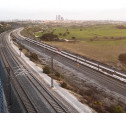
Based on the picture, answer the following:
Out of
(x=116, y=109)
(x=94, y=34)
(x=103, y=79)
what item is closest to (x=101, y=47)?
(x=103, y=79)

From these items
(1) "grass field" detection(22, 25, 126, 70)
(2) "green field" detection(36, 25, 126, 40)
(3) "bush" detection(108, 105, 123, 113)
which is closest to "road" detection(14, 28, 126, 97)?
(3) "bush" detection(108, 105, 123, 113)

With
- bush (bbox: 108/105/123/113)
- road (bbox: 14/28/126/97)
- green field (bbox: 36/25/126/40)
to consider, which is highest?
green field (bbox: 36/25/126/40)

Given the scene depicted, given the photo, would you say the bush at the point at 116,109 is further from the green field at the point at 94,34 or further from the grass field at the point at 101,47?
the green field at the point at 94,34

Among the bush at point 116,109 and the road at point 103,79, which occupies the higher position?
the bush at point 116,109

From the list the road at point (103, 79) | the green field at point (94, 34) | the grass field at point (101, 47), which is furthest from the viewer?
the green field at point (94, 34)

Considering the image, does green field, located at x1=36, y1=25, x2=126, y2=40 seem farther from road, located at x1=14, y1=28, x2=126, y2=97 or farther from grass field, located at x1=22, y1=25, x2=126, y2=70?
road, located at x1=14, y1=28, x2=126, y2=97

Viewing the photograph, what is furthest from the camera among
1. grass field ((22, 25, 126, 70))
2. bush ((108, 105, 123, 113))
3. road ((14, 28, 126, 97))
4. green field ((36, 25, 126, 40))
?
green field ((36, 25, 126, 40))

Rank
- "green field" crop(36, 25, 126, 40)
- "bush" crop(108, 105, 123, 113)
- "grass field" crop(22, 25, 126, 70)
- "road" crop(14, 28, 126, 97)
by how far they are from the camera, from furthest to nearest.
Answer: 1. "green field" crop(36, 25, 126, 40)
2. "grass field" crop(22, 25, 126, 70)
3. "road" crop(14, 28, 126, 97)
4. "bush" crop(108, 105, 123, 113)

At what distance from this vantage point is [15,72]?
115ft

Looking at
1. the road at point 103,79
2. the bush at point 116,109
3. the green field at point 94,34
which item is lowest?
the road at point 103,79

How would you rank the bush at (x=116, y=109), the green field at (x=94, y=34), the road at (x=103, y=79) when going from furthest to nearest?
the green field at (x=94, y=34), the road at (x=103, y=79), the bush at (x=116, y=109)

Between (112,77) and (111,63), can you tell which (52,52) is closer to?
(111,63)

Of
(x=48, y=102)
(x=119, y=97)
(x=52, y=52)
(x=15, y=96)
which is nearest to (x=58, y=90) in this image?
(x=48, y=102)

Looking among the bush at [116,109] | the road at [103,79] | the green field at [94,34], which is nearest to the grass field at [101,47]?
the green field at [94,34]
